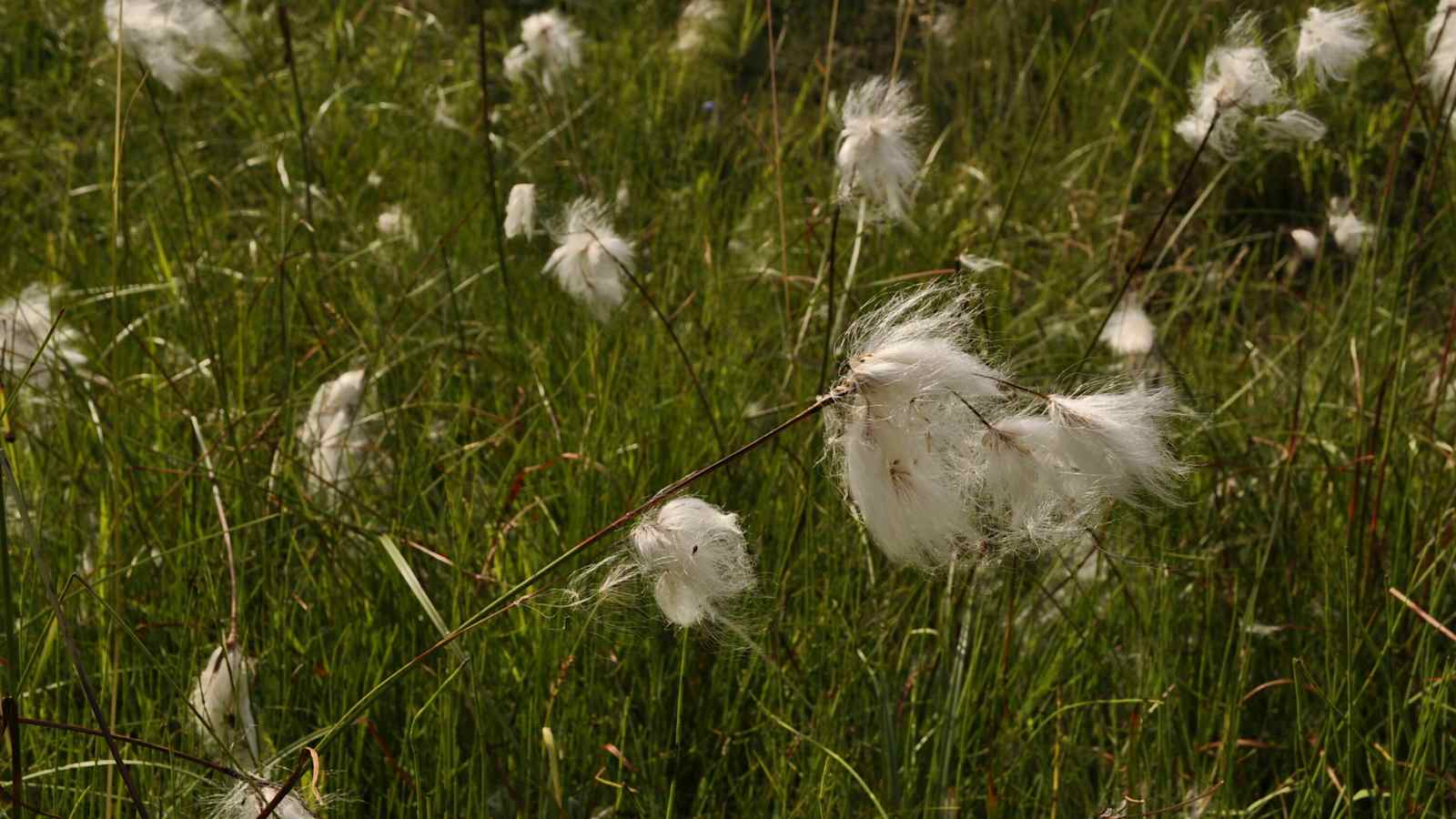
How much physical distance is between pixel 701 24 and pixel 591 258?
84.1 inches

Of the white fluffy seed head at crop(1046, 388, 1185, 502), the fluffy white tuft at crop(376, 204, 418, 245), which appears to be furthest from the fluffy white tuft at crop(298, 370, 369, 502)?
the white fluffy seed head at crop(1046, 388, 1185, 502)

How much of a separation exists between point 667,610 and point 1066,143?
3.23m

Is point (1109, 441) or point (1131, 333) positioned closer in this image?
point (1109, 441)

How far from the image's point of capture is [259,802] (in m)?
1.10

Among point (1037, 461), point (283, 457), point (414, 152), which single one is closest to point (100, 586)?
point (283, 457)

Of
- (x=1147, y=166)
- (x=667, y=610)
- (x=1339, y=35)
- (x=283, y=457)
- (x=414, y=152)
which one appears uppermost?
(x=1339, y=35)

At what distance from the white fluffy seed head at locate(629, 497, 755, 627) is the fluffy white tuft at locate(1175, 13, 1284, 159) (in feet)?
3.00

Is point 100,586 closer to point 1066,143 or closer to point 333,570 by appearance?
point 333,570

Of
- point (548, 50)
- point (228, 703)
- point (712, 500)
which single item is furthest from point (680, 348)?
point (548, 50)

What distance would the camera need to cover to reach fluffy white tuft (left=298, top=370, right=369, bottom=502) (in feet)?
6.34

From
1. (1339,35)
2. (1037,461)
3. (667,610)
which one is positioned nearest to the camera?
(1037,461)

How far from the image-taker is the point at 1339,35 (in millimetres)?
1935

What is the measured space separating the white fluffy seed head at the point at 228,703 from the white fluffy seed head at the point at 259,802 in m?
0.16

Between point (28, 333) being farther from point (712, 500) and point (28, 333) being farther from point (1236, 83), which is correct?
point (1236, 83)
